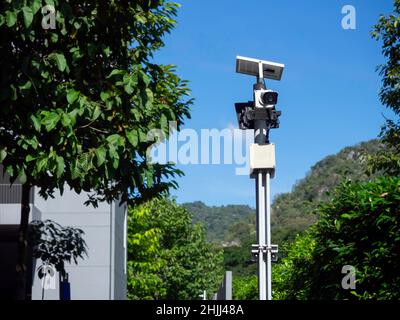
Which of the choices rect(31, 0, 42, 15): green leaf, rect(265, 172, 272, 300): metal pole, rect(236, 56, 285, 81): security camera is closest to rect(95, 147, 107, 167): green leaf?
rect(31, 0, 42, 15): green leaf

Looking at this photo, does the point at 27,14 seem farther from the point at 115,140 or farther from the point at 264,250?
the point at 264,250

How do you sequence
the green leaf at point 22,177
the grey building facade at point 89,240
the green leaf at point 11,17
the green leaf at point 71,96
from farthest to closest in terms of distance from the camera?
the grey building facade at point 89,240 → the green leaf at point 22,177 → the green leaf at point 71,96 → the green leaf at point 11,17

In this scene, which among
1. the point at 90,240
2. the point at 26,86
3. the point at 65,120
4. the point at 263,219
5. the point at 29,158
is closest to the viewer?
the point at 263,219

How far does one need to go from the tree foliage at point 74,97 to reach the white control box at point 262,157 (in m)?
2.02

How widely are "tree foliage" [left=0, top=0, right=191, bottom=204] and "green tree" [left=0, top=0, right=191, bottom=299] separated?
0.05ft

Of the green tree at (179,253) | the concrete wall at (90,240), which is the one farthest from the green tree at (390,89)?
the green tree at (179,253)

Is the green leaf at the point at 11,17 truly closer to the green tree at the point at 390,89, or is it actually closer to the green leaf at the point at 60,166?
the green leaf at the point at 60,166

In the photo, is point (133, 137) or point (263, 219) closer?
point (263, 219)

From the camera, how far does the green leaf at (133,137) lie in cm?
1109

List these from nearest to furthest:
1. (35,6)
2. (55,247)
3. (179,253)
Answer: (35,6) → (55,247) → (179,253)

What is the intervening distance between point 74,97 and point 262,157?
9.58 feet

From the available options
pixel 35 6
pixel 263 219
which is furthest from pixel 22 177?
pixel 263 219

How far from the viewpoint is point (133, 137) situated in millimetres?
11188

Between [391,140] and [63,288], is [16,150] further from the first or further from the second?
[391,140]
